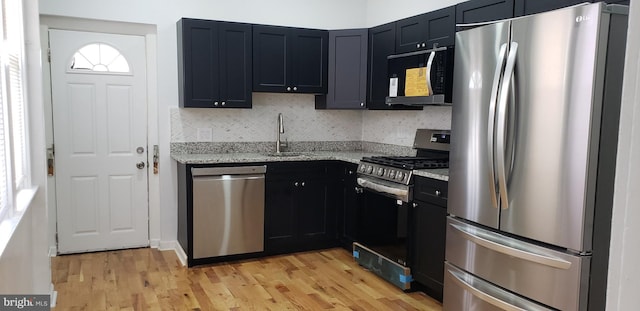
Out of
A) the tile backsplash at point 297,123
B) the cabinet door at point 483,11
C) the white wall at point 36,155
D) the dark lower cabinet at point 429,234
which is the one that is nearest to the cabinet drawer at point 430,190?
the dark lower cabinet at point 429,234

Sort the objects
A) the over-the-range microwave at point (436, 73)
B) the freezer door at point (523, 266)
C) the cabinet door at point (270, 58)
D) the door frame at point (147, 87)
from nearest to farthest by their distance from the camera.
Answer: the freezer door at point (523, 266), the over-the-range microwave at point (436, 73), the door frame at point (147, 87), the cabinet door at point (270, 58)

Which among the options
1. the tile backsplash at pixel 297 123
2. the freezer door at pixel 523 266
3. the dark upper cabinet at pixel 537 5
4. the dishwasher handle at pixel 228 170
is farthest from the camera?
the tile backsplash at pixel 297 123

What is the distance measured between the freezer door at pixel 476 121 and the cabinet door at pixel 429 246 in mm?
400

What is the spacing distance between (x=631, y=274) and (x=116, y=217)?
179 inches

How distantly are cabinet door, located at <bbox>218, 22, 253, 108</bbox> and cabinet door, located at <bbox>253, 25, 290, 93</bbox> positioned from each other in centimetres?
6

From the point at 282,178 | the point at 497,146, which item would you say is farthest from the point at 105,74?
the point at 497,146

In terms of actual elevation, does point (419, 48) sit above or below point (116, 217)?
above

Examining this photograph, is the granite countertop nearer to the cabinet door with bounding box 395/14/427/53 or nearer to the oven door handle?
the oven door handle

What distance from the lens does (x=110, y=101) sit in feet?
14.5

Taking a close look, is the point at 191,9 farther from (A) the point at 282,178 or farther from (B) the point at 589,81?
(B) the point at 589,81

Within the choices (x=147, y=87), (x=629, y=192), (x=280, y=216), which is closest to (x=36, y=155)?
(x=147, y=87)

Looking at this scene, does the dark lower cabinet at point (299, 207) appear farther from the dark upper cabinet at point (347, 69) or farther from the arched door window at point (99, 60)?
the arched door window at point (99, 60)

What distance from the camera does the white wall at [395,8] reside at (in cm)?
434

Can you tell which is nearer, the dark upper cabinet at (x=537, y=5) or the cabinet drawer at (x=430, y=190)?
the dark upper cabinet at (x=537, y=5)
